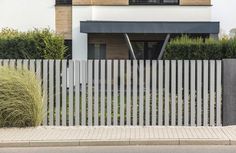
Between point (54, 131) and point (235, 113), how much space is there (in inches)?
163

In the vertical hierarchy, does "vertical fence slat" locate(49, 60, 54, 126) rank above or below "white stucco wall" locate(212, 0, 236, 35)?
below

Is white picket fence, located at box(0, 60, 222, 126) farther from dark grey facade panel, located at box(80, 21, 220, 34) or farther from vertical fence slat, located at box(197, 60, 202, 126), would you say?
dark grey facade panel, located at box(80, 21, 220, 34)

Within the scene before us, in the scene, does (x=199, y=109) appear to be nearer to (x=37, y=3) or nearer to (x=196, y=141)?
(x=196, y=141)

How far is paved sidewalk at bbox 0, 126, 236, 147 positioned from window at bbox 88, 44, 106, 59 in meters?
11.8

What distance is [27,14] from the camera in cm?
2302

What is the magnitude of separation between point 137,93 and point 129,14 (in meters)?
11.3

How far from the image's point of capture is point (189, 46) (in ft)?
45.3

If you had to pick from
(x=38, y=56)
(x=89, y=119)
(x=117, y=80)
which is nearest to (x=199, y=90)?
(x=117, y=80)

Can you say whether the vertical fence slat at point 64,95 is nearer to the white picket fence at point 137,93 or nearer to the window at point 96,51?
the white picket fence at point 137,93

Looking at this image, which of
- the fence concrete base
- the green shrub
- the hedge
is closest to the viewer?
the fence concrete base

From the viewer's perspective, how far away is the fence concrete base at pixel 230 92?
11789mm

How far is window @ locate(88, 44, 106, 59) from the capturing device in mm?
23219

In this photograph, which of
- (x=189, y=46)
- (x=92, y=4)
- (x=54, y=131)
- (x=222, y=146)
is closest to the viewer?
(x=222, y=146)

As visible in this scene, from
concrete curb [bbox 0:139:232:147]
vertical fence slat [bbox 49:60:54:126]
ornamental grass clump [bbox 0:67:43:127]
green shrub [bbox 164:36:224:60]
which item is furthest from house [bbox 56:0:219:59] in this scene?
concrete curb [bbox 0:139:232:147]
